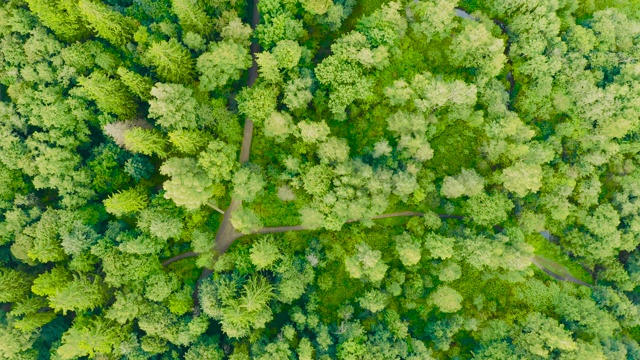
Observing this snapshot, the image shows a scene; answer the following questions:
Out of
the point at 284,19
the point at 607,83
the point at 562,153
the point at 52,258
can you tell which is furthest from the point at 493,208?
the point at 52,258

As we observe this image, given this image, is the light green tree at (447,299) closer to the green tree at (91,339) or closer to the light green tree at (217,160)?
the light green tree at (217,160)

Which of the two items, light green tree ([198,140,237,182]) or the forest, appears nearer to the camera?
light green tree ([198,140,237,182])

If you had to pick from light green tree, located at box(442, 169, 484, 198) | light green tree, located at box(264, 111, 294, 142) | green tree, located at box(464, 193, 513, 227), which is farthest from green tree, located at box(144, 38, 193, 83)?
green tree, located at box(464, 193, 513, 227)

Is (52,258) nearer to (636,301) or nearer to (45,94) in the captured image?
(45,94)

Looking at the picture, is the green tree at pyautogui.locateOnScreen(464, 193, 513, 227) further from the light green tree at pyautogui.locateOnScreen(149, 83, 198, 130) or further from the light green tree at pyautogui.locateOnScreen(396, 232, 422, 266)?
the light green tree at pyautogui.locateOnScreen(149, 83, 198, 130)

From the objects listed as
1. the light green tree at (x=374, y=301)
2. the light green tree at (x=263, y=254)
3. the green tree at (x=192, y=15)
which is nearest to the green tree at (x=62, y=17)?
the green tree at (x=192, y=15)

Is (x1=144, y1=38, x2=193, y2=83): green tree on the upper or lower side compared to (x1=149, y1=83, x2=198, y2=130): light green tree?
upper

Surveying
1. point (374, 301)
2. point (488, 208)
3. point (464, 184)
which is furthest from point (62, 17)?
point (488, 208)

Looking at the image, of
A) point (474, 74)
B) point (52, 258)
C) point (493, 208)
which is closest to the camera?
point (52, 258)
